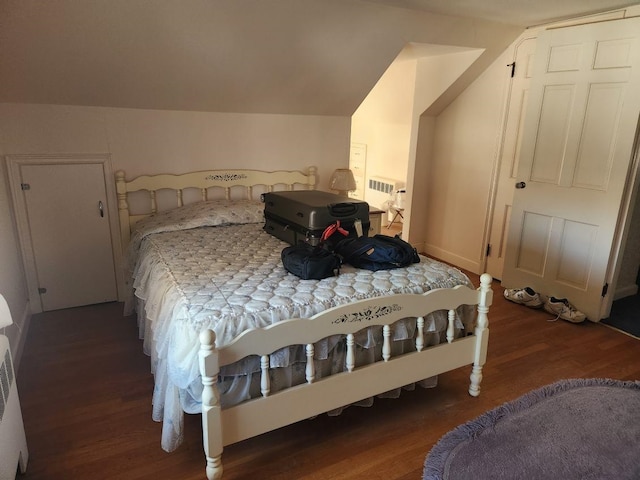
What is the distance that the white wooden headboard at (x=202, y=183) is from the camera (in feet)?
10.5

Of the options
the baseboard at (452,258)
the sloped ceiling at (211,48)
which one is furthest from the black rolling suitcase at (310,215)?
the baseboard at (452,258)

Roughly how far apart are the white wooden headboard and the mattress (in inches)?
25.0

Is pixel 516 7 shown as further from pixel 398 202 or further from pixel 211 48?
pixel 398 202

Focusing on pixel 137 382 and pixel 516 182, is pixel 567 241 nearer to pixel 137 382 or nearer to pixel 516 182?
pixel 516 182

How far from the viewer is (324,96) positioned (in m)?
3.61

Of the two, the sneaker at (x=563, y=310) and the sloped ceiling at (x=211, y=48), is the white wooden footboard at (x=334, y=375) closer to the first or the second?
the sneaker at (x=563, y=310)

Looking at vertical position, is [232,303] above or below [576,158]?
below

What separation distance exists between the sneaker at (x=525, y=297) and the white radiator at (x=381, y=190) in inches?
91.0

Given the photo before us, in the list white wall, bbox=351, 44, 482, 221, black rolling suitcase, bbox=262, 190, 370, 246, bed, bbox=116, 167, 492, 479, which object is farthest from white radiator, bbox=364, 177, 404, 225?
bed, bbox=116, 167, 492, 479

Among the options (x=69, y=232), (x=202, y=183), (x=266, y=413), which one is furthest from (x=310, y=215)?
(x=69, y=232)

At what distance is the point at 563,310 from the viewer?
3.21 metres

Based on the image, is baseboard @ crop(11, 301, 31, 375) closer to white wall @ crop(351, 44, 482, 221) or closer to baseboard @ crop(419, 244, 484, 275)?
white wall @ crop(351, 44, 482, 221)

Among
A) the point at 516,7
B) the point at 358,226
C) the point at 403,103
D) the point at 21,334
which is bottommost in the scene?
the point at 21,334

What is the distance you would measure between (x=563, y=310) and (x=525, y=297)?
282 mm
